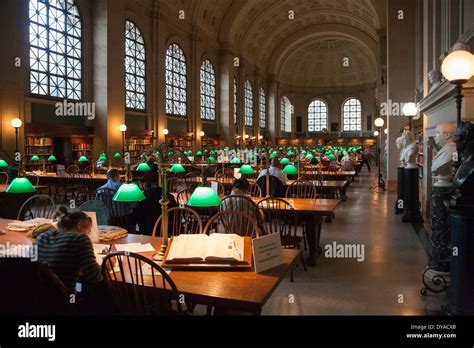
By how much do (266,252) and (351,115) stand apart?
151 ft

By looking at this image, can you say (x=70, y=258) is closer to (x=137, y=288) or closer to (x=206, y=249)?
(x=137, y=288)

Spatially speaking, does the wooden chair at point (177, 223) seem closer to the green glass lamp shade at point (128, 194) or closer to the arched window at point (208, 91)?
the green glass lamp shade at point (128, 194)

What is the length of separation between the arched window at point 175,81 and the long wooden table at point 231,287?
2136 cm

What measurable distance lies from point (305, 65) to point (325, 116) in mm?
6133

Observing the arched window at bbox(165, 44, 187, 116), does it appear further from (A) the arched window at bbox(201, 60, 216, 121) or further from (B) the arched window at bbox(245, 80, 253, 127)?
(B) the arched window at bbox(245, 80, 253, 127)

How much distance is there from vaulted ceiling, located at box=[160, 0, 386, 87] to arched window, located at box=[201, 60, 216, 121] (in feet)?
7.11

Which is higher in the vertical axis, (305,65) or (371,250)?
(305,65)

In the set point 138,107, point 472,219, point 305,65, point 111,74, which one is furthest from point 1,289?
point 305,65

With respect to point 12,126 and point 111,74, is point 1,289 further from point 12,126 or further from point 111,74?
point 111,74

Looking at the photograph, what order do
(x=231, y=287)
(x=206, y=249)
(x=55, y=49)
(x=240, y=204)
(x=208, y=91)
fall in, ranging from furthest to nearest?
(x=208, y=91) < (x=55, y=49) < (x=240, y=204) < (x=206, y=249) < (x=231, y=287)

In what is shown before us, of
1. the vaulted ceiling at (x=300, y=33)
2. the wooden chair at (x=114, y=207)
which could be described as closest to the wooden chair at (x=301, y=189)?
the wooden chair at (x=114, y=207)

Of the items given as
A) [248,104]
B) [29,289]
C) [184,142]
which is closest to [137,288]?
[29,289]

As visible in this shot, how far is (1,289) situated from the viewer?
2453mm

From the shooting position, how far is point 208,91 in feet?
94.5
